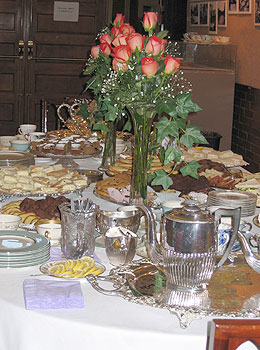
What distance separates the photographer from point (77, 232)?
6.34 ft

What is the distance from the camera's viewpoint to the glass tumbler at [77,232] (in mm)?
1926

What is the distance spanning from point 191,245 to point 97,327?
0.32 meters

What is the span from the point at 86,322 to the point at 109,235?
397 mm

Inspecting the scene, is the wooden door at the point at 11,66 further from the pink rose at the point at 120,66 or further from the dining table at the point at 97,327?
the dining table at the point at 97,327

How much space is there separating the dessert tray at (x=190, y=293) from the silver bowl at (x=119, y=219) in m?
0.17

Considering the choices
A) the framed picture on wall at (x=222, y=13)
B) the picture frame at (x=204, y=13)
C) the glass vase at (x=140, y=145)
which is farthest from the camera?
the picture frame at (x=204, y=13)

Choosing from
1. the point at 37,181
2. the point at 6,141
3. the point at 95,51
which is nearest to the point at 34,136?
the point at 6,141

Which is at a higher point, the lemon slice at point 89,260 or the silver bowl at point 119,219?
the silver bowl at point 119,219

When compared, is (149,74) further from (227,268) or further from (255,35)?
(255,35)

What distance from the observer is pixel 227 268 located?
1927 millimetres

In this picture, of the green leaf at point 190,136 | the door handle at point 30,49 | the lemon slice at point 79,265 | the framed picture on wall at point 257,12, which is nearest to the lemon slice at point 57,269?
the lemon slice at point 79,265

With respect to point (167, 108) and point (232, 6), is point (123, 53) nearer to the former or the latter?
point (167, 108)

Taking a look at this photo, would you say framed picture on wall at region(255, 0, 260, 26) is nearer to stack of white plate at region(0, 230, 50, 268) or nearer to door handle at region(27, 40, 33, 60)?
door handle at region(27, 40, 33, 60)

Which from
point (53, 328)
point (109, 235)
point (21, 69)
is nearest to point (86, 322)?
point (53, 328)
